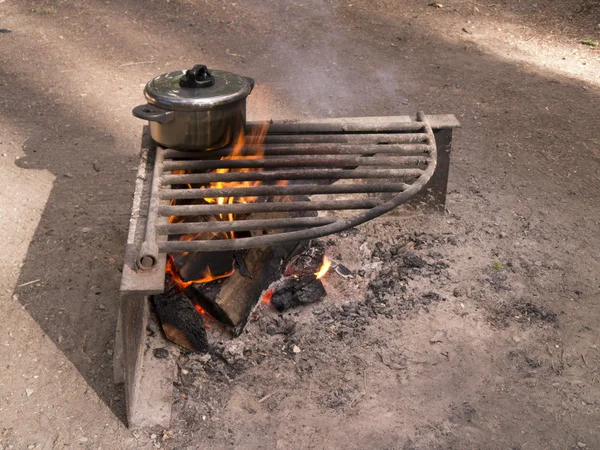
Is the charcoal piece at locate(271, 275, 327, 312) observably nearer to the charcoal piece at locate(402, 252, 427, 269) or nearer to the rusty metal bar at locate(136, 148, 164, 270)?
the charcoal piece at locate(402, 252, 427, 269)

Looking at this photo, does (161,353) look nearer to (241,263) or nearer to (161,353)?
(161,353)

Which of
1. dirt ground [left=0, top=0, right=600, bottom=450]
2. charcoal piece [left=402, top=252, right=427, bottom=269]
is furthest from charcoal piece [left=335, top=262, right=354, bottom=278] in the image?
charcoal piece [left=402, top=252, right=427, bottom=269]

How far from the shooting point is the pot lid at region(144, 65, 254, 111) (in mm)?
2834

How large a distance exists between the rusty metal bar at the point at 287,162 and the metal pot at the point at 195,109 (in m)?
0.08

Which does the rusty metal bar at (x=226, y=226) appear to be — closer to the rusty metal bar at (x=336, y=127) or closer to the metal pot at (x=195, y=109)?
the metal pot at (x=195, y=109)

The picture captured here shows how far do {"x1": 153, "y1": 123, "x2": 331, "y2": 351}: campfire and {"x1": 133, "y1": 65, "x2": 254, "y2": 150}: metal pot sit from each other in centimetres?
16

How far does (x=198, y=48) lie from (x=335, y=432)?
499 cm

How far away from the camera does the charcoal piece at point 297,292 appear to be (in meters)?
3.33

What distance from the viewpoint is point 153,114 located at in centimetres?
284

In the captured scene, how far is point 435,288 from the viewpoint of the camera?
359 centimetres

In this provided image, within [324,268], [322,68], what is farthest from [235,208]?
[322,68]


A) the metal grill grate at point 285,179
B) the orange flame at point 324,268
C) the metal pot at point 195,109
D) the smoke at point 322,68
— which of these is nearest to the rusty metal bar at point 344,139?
the metal grill grate at point 285,179

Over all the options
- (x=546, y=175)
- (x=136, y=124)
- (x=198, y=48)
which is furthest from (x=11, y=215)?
(x=546, y=175)

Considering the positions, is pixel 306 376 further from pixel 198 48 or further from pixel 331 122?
pixel 198 48
